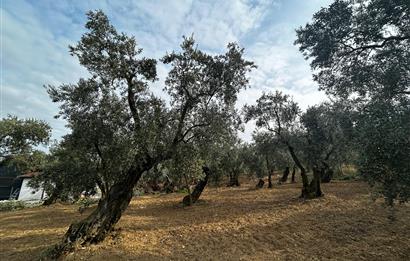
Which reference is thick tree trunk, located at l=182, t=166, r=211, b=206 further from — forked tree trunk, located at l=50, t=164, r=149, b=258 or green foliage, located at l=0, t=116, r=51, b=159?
green foliage, located at l=0, t=116, r=51, b=159

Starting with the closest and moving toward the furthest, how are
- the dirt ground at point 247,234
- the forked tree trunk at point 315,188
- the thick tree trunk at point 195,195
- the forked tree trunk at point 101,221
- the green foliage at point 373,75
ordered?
1. the green foliage at point 373,75
2. the dirt ground at point 247,234
3. the forked tree trunk at point 101,221
4. the forked tree trunk at point 315,188
5. the thick tree trunk at point 195,195

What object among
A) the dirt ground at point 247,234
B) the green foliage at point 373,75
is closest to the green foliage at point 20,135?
the dirt ground at point 247,234

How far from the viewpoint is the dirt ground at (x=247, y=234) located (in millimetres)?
10875

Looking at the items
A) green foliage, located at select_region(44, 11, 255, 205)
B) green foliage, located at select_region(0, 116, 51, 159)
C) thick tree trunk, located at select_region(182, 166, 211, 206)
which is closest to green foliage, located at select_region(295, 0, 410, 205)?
green foliage, located at select_region(44, 11, 255, 205)

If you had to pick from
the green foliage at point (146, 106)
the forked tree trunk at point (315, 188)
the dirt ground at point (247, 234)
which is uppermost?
the green foliage at point (146, 106)

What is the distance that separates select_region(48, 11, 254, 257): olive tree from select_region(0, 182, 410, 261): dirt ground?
2204 mm

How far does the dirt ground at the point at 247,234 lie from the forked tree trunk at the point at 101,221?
0.41 meters

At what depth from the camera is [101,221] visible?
12172 mm

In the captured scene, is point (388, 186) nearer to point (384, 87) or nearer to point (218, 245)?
point (384, 87)

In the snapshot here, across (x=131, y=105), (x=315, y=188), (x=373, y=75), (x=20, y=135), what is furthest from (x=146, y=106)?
(x=20, y=135)

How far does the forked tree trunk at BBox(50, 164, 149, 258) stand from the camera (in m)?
11.3

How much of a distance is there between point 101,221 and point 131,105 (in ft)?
17.7

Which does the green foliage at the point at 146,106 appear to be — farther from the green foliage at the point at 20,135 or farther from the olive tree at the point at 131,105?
the green foliage at the point at 20,135

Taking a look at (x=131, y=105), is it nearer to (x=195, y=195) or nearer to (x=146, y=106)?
(x=146, y=106)
